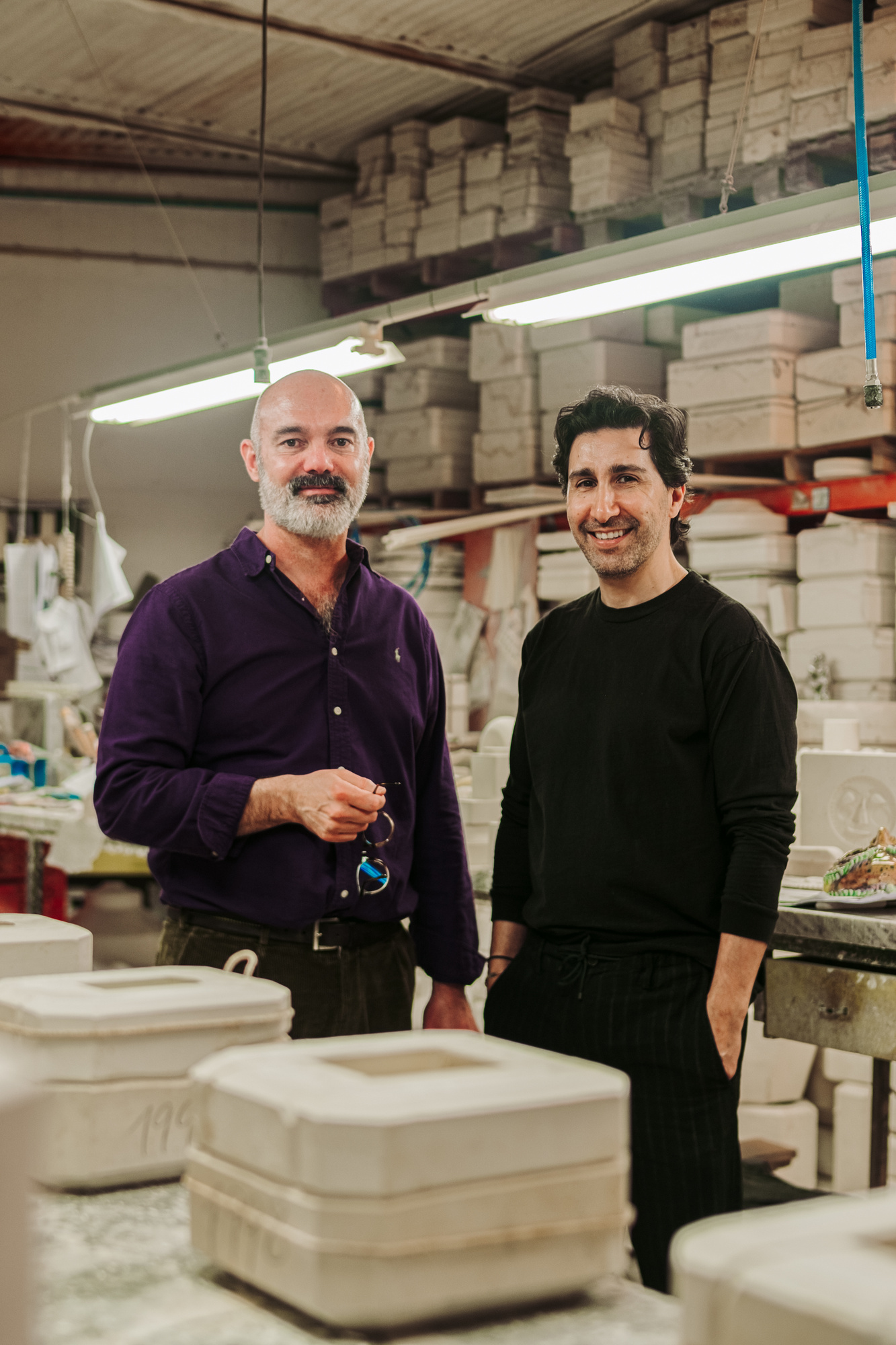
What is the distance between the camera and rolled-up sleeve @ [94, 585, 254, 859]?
92.0 inches

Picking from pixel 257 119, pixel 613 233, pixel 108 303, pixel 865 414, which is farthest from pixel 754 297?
pixel 108 303

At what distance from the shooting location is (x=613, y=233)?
21.7 ft

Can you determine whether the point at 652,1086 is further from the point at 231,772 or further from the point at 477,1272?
the point at 477,1272

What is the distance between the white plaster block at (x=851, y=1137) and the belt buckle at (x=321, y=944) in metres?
2.63

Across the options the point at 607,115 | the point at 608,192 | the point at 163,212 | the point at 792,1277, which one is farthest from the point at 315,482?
the point at 163,212

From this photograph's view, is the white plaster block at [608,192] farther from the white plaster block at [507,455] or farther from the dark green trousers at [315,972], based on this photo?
the dark green trousers at [315,972]

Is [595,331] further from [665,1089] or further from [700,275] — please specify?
[665,1089]

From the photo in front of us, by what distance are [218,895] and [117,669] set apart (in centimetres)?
42

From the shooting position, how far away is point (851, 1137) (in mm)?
4523

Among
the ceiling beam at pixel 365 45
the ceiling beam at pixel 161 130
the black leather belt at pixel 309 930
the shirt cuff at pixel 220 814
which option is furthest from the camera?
the ceiling beam at pixel 161 130

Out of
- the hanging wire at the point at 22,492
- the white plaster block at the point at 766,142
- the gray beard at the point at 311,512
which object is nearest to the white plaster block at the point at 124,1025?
the gray beard at the point at 311,512

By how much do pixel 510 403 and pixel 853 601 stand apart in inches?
85.6

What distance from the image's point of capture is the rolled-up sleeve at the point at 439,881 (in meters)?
2.71

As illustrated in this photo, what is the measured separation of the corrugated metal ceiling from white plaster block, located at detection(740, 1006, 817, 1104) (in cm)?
465
